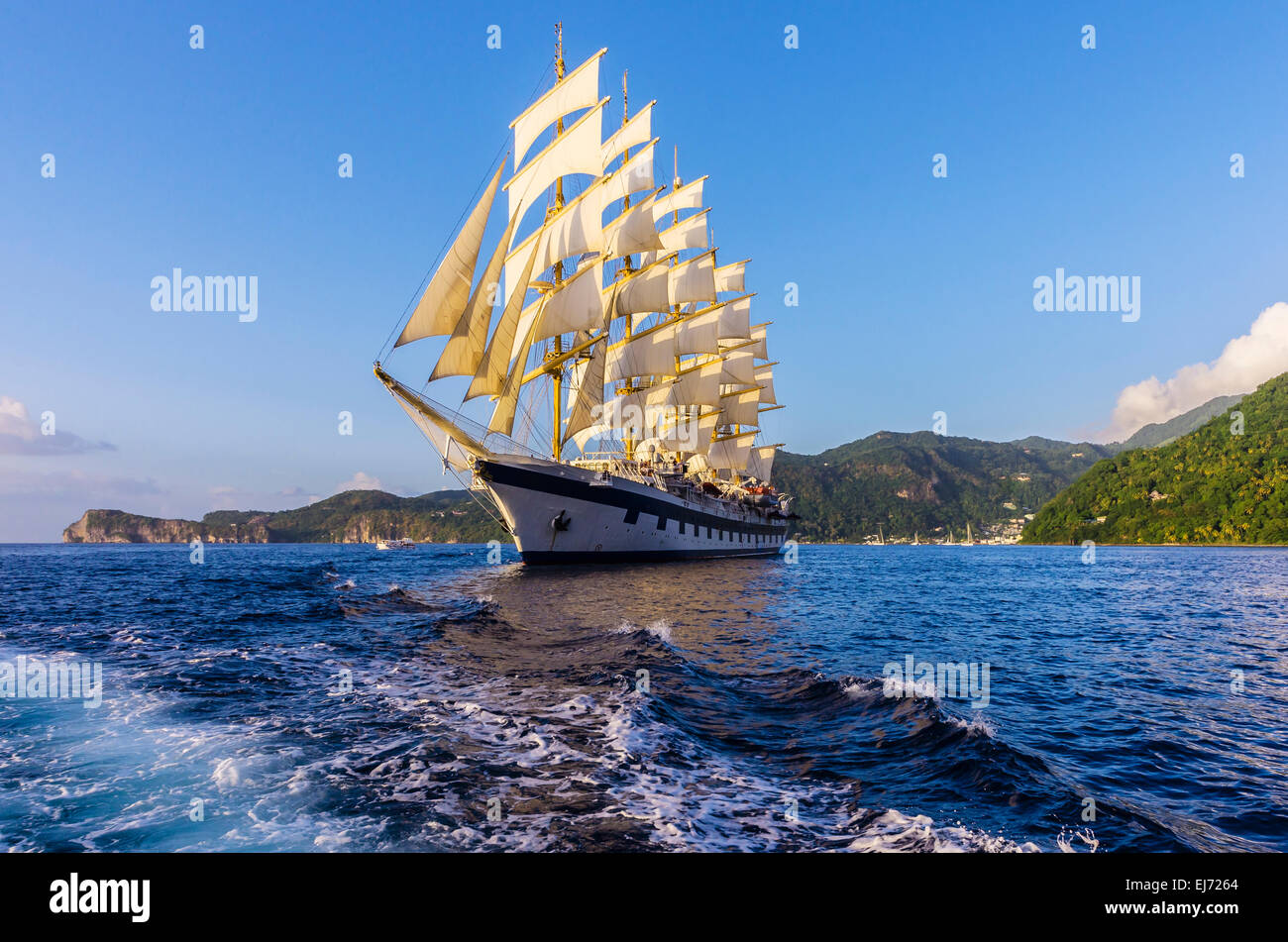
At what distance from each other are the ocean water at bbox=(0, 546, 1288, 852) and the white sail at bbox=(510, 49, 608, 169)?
47.3 m

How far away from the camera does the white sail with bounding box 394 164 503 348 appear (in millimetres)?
38875

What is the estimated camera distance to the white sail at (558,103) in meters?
51.2

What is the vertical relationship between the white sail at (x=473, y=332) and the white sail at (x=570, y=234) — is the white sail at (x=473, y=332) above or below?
below

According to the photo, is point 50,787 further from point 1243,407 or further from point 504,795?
point 1243,407

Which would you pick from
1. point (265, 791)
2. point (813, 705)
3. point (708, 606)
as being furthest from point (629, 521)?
point (265, 791)

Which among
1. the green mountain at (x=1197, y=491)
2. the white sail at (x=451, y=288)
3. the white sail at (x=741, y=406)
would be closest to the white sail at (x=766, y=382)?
the white sail at (x=741, y=406)

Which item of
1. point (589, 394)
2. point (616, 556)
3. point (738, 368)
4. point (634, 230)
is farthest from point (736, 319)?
point (616, 556)

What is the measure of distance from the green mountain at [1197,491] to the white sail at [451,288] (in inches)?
5187

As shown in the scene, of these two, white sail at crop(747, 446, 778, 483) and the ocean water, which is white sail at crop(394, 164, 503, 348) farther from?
white sail at crop(747, 446, 778, 483)

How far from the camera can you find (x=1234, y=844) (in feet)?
20.7

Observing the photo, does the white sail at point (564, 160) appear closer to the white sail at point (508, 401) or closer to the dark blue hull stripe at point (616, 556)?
the white sail at point (508, 401)

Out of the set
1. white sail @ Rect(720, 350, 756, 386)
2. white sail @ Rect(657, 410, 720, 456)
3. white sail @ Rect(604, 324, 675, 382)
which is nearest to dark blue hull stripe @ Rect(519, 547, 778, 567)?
white sail @ Rect(657, 410, 720, 456)

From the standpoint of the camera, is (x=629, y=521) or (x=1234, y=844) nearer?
(x=1234, y=844)

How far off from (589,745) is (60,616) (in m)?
26.7
